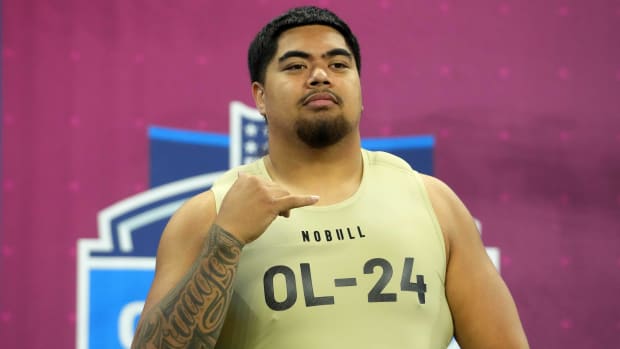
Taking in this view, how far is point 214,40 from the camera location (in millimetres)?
2814

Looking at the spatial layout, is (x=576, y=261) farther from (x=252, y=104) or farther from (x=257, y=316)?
(x=257, y=316)

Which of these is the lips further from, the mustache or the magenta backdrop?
the magenta backdrop

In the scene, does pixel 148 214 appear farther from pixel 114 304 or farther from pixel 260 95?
pixel 260 95

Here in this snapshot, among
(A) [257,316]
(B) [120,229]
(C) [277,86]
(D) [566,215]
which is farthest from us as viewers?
(D) [566,215]

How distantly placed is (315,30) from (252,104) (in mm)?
932

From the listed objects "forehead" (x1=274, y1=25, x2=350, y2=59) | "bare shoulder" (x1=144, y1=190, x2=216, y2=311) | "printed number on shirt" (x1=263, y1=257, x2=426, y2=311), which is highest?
"forehead" (x1=274, y1=25, x2=350, y2=59)

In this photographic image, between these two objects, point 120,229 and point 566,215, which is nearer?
point 120,229

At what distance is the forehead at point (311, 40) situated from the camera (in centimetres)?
184

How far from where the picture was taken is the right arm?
160 centimetres

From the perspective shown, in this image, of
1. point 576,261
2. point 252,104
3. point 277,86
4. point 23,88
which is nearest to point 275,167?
point 277,86

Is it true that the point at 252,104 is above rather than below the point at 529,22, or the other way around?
below

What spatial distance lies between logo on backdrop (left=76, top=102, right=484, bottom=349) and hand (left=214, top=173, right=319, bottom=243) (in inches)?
44.3

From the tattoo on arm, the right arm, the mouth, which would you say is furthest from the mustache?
the tattoo on arm

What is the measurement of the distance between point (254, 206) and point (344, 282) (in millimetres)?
248
